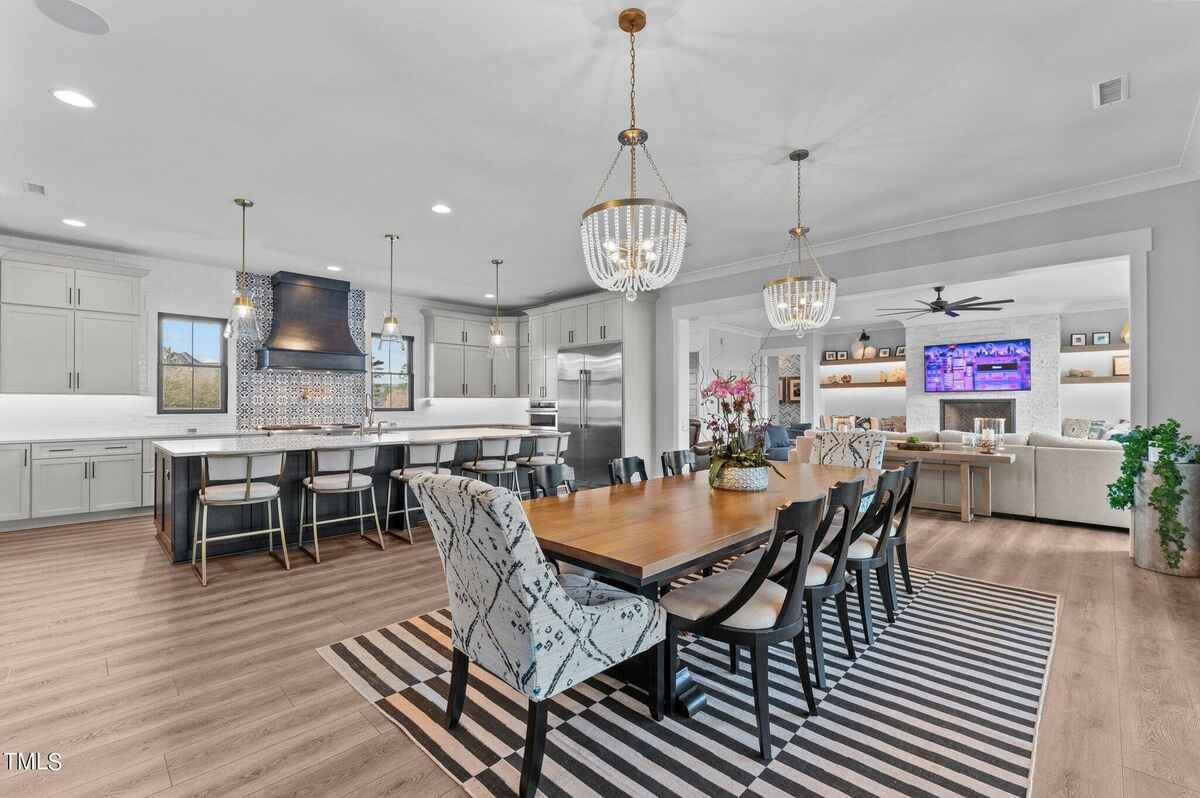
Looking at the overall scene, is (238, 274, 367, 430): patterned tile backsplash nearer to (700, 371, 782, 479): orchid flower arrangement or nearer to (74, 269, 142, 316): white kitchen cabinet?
(74, 269, 142, 316): white kitchen cabinet

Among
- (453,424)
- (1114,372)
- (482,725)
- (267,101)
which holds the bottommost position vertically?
(482,725)

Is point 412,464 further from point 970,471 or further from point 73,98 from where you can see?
point 970,471

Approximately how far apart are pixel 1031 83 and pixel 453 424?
7.29 m

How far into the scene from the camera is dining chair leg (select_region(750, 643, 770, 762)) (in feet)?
6.10

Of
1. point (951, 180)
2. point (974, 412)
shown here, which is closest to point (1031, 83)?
point (951, 180)

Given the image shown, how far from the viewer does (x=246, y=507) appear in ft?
14.2

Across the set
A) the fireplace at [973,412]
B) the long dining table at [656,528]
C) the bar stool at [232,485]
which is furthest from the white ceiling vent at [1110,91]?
the fireplace at [973,412]

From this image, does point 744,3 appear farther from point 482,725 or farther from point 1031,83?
point 482,725

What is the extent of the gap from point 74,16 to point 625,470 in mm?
3205

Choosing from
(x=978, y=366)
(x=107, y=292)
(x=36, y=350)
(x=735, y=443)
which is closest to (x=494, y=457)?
(x=735, y=443)

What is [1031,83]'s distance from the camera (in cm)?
265

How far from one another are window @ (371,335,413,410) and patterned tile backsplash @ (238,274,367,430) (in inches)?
8.7

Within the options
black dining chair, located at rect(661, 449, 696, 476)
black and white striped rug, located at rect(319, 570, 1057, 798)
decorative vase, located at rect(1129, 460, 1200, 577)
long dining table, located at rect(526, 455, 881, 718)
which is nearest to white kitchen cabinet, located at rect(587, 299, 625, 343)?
black dining chair, located at rect(661, 449, 696, 476)

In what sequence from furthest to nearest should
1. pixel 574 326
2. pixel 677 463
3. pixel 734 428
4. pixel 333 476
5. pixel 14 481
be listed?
pixel 574 326
pixel 14 481
pixel 333 476
pixel 677 463
pixel 734 428
